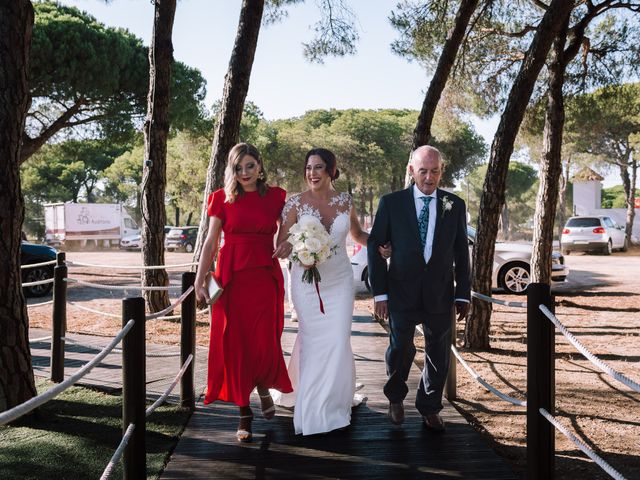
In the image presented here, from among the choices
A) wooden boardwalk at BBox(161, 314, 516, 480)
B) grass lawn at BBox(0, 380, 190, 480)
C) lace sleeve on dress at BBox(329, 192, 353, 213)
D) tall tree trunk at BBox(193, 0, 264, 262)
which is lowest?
grass lawn at BBox(0, 380, 190, 480)

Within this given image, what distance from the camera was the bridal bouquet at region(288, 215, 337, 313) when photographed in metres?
4.40

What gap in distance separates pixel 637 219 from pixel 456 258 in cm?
4133

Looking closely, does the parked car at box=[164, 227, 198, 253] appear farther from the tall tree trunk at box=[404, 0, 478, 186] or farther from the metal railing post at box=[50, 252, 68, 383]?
the metal railing post at box=[50, 252, 68, 383]

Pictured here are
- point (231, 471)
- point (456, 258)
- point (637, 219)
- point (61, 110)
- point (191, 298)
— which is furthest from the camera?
point (637, 219)

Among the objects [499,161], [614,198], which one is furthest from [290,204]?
[614,198]

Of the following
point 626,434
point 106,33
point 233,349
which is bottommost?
point 626,434

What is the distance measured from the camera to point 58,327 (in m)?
6.23

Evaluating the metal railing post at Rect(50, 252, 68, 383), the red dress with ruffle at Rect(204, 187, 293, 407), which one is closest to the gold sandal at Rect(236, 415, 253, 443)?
the red dress with ruffle at Rect(204, 187, 293, 407)

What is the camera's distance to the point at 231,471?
3811 millimetres

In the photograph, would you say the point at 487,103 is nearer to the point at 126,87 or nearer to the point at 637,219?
the point at 126,87

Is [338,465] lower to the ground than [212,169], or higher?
lower

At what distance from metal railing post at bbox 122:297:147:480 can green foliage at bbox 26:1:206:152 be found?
1665 cm

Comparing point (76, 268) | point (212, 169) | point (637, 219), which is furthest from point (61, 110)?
point (637, 219)

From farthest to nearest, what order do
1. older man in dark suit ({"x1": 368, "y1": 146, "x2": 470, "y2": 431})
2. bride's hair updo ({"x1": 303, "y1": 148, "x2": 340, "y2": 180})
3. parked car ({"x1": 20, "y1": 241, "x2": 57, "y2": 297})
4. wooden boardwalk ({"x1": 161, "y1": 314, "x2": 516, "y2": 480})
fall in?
1. parked car ({"x1": 20, "y1": 241, "x2": 57, "y2": 297})
2. bride's hair updo ({"x1": 303, "y1": 148, "x2": 340, "y2": 180})
3. older man in dark suit ({"x1": 368, "y1": 146, "x2": 470, "y2": 431})
4. wooden boardwalk ({"x1": 161, "y1": 314, "x2": 516, "y2": 480})
